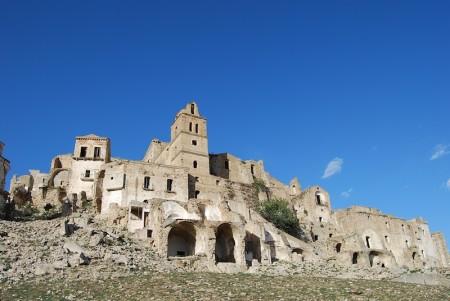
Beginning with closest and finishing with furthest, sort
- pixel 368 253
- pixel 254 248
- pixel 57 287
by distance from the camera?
1. pixel 57 287
2. pixel 254 248
3. pixel 368 253

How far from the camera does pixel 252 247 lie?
4697 cm

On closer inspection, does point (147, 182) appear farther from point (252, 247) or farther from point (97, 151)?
point (252, 247)

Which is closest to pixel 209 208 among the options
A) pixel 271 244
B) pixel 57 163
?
pixel 271 244

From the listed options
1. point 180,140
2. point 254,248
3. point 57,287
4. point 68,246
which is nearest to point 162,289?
point 57,287

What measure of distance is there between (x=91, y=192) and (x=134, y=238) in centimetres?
1731

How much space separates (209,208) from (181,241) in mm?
4501

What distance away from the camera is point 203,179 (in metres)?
60.3

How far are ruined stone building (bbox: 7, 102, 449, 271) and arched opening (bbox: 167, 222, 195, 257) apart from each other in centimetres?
9

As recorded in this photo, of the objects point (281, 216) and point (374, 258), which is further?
point (374, 258)

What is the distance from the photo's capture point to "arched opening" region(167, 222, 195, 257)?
43.7 meters

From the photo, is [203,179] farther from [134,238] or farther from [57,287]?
[57,287]

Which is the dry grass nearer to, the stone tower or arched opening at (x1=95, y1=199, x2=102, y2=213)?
arched opening at (x1=95, y1=199, x2=102, y2=213)

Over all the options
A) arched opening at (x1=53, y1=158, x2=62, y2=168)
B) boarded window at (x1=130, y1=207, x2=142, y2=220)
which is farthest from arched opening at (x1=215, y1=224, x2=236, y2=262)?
arched opening at (x1=53, y1=158, x2=62, y2=168)

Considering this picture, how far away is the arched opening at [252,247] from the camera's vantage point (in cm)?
A: 4591
